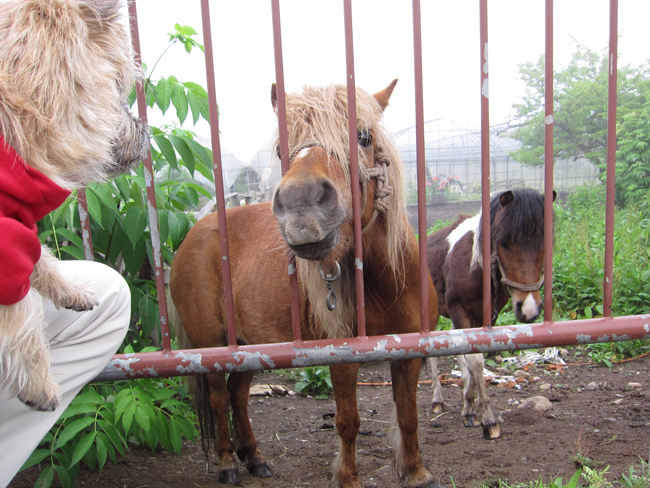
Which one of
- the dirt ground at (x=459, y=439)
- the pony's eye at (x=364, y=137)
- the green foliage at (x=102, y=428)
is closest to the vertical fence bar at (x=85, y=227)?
the green foliage at (x=102, y=428)

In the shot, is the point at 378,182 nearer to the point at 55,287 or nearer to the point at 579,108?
the point at 55,287

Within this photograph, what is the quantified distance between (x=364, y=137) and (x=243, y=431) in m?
2.33

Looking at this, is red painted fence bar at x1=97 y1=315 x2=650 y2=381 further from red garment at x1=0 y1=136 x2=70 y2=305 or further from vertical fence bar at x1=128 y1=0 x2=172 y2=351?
red garment at x1=0 y1=136 x2=70 y2=305

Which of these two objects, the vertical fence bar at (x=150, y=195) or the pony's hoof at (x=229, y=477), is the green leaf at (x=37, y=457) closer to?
the vertical fence bar at (x=150, y=195)

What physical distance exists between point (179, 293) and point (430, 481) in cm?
207

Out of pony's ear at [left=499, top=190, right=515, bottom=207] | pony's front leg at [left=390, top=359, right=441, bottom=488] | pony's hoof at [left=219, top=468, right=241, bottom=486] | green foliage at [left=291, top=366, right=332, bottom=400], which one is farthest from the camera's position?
green foliage at [left=291, top=366, right=332, bottom=400]

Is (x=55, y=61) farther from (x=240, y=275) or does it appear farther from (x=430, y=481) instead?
(x=430, y=481)

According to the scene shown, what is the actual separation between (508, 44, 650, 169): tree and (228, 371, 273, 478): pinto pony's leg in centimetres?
1072

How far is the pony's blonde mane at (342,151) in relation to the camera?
1.96m

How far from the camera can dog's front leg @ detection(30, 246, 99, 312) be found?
136cm

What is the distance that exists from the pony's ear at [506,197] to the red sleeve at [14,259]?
10.3 feet

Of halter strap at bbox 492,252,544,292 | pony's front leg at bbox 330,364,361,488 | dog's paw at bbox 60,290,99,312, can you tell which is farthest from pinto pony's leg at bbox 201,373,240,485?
halter strap at bbox 492,252,544,292

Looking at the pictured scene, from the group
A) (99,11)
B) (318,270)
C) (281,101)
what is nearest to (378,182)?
(318,270)

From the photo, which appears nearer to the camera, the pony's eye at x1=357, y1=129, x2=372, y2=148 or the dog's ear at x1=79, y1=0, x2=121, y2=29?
the dog's ear at x1=79, y1=0, x2=121, y2=29
